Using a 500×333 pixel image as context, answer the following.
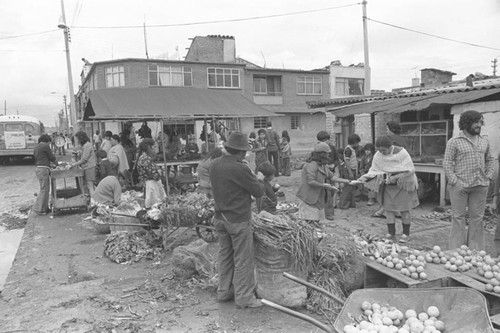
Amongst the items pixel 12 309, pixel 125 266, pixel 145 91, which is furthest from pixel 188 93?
pixel 12 309

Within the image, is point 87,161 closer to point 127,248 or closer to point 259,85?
point 127,248

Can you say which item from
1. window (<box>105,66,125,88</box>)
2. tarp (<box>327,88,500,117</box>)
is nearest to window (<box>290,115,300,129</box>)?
window (<box>105,66,125,88</box>)

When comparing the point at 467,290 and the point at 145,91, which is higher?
the point at 145,91

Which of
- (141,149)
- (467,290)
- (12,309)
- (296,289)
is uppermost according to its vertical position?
(141,149)

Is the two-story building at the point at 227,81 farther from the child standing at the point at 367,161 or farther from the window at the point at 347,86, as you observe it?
the child standing at the point at 367,161

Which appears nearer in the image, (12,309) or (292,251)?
(292,251)

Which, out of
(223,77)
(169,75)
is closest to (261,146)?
(169,75)

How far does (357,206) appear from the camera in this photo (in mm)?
9438

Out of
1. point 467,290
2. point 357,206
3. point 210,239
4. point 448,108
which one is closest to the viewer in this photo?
point 467,290

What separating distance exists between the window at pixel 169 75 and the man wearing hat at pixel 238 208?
23.8 metres

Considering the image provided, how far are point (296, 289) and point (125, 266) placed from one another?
9.63ft

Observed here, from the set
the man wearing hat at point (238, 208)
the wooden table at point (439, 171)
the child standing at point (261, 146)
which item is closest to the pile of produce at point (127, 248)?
the man wearing hat at point (238, 208)

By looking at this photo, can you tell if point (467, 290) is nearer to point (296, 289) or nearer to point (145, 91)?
point (296, 289)

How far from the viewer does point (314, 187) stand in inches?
218
